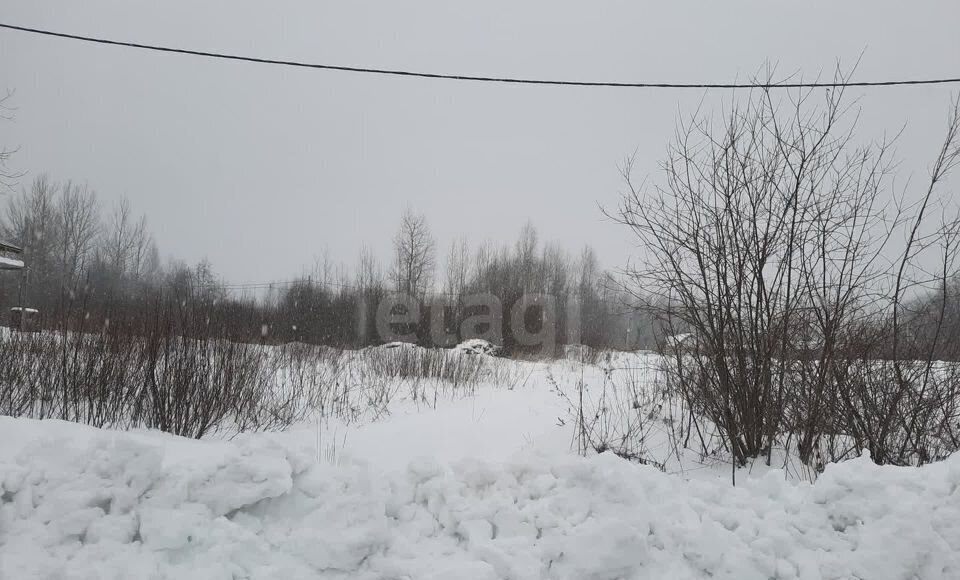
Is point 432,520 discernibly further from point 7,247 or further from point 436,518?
point 7,247

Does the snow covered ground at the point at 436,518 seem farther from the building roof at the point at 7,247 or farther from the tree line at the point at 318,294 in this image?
the building roof at the point at 7,247

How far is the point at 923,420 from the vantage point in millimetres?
3697

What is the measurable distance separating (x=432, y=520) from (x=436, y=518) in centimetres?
5

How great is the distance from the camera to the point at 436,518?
8.13 feet

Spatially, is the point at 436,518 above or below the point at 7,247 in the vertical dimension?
below

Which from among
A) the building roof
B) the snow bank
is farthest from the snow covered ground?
the building roof

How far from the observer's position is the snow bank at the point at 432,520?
2088 millimetres

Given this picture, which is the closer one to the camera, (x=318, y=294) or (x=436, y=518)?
(x=436, y=518)

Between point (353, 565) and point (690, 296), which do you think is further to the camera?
point (690, 296)

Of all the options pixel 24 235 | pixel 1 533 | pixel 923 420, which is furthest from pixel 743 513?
pixel 24 235

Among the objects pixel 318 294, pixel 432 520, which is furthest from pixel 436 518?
pixel 318 294

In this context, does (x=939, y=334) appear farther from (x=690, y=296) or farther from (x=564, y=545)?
(x=564, y=545)

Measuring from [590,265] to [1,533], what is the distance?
131ft

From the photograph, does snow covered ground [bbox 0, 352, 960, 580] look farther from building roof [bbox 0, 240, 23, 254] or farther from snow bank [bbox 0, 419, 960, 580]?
building roof [bbox 0, 240, 23, 254]
